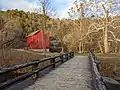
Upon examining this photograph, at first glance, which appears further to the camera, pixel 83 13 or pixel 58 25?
pixel 58 25

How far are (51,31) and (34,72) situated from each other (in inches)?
2440

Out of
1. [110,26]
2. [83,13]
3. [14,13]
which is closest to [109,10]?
[110,26]

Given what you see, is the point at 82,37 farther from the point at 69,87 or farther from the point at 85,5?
the point at 69,87

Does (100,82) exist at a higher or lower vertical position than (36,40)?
lower

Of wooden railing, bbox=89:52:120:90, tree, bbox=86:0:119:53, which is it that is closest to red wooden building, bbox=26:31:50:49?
tree, bbox=86:0:119:53

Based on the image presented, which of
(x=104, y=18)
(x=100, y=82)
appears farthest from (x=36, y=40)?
(x=100, y=82)

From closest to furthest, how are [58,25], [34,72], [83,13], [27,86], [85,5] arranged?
[27,86]
[34,72]
[85,5]
[83,13]
[58,25]

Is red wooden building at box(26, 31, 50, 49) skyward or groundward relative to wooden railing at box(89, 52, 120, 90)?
skyward

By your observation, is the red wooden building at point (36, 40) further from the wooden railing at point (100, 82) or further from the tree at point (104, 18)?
the wooden railing at point (100, 82)

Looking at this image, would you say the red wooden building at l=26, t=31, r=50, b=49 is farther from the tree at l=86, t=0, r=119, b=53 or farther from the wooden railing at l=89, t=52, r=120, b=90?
the wooden railing at l=89, t=52, r=120, b=90

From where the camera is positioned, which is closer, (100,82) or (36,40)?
(100,82)

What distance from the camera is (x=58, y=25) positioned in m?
70.7

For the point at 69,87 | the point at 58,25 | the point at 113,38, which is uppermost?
the point at 58,25

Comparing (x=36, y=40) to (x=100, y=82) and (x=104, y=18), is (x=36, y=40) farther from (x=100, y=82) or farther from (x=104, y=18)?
(x=100, y=82)
